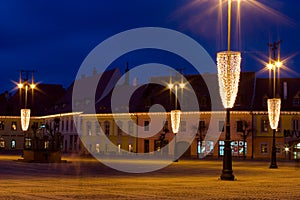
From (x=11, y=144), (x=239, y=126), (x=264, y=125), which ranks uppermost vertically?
(x=264, y=125)

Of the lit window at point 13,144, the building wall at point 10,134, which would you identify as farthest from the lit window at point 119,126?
the lit window at point 13,144

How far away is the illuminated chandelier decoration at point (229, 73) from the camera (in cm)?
2711

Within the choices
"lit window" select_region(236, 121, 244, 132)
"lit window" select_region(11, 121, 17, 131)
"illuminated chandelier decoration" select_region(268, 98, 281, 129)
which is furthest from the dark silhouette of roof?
"illuminated chandelier decoration" select_region(268, 98, 281, 129)

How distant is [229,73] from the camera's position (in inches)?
1070

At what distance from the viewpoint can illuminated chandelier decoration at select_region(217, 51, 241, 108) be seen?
27.1 m

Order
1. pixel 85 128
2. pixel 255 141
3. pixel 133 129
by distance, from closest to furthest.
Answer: pixel 255 141 → pixel 133 129 → pixel 85 128

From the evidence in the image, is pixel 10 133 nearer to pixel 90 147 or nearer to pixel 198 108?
pixel 90 147

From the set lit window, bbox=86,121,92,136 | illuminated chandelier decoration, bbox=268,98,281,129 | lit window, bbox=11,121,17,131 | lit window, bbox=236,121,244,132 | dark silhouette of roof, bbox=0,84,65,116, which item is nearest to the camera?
illuminated chandelier decoration, bbox=268,98,281,129

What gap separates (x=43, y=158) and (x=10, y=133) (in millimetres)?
56126

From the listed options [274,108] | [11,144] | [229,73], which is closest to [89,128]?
[11,144]

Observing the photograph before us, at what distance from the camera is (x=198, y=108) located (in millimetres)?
76688

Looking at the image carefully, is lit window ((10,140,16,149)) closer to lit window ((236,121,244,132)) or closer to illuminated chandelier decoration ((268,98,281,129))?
lit window ((236,121,244,132))

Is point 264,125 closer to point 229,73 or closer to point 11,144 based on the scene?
point 229,73

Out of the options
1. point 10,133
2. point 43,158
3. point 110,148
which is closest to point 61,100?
point 10,133
